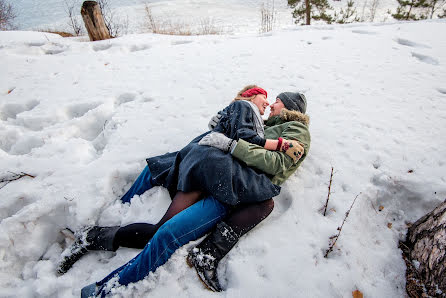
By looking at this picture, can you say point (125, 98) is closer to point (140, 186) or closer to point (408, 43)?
point (140, 186)

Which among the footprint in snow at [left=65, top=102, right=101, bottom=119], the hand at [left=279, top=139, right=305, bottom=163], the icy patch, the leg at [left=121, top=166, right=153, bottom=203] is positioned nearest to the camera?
the hand at [left=279, top=139, right=305, bottom=163]

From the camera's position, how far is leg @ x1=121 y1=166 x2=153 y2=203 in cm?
220

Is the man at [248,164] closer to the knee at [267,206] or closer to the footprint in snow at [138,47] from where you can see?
the knee at [267,206]

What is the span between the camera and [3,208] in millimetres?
2018

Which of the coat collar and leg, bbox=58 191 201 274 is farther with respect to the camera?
the coat collar

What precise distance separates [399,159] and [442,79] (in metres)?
2.68

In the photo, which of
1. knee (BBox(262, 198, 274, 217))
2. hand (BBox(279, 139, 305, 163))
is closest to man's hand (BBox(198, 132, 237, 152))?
hand (BBox(279, 139, 305, 163))

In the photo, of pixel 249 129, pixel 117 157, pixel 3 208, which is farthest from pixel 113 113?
pixel 249 129

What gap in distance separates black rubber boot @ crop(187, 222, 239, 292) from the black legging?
0.07 meters

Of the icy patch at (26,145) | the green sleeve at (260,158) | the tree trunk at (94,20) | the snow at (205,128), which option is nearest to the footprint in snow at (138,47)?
the snow at (205,128)

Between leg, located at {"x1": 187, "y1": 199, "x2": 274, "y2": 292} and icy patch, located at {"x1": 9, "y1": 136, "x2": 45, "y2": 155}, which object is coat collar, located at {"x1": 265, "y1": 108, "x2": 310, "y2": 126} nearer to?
leg, located at {"x1": 187, "y1": 199, "x2": 274, "y2": 292}

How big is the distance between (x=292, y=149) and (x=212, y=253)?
1033 millimetres

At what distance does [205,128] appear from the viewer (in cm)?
301

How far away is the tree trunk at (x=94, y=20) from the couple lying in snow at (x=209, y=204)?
231 inches
